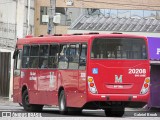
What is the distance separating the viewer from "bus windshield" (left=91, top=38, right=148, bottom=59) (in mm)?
22156

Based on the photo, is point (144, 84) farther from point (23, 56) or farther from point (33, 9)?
point (33, 9)

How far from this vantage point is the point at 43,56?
2503 centimetres

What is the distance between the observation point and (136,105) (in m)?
22.9

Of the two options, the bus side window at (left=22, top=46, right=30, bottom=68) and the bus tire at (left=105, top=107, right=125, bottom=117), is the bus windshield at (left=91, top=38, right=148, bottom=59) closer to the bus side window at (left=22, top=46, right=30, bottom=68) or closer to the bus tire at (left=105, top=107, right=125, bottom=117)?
the bus tire at (left=105, top=107, right=125, bottom=117)

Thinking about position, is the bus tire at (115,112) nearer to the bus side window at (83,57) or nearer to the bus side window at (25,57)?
the bus side window at (83,57)

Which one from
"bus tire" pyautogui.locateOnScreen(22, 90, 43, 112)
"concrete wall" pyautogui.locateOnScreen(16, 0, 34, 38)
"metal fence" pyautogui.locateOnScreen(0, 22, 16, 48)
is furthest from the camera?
"concrete wall" pyautogui.locateOnScreen(16, 0, 34, 38)

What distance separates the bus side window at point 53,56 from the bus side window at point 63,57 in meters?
0.33

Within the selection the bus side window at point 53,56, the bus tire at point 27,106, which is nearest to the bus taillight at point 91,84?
the bus side window at point 53,56

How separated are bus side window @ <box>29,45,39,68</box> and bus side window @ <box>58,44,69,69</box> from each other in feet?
6.51

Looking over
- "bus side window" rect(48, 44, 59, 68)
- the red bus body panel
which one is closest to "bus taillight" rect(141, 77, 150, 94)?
the red bus body panel

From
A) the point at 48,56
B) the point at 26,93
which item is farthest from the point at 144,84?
the point at 26,93

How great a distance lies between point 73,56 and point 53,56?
1.66 metres

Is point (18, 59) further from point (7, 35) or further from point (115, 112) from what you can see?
point (7, 35)

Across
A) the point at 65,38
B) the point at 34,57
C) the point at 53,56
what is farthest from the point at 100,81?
the point at 34,57
